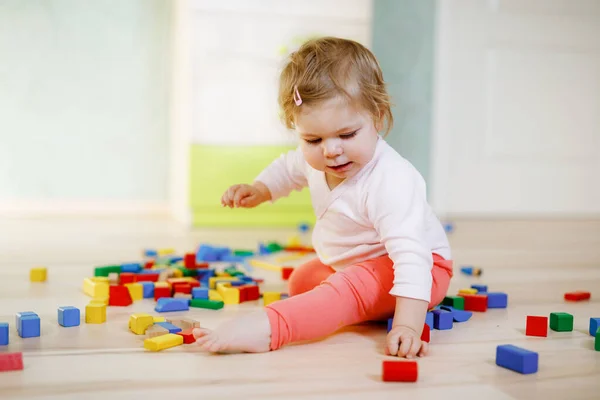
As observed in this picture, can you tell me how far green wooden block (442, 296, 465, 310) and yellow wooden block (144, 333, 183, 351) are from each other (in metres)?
0.56

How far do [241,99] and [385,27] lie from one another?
102 cm

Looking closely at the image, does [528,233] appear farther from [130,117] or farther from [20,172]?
[20,172]

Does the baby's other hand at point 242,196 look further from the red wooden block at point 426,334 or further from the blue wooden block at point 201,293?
the red wooden block at point 426,334

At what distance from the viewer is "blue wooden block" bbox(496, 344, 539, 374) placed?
0.94 metres

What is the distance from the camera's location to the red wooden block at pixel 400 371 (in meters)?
0.90

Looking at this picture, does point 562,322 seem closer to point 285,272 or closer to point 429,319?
point 429,319

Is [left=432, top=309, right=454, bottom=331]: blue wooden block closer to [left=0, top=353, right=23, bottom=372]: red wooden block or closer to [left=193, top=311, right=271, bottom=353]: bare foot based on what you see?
[left=193, top=311, right=271, bottom=353]: bare foot

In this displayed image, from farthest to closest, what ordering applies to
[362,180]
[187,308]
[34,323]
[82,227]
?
[82,227] → [187,308] → [362,180] → [34,323]

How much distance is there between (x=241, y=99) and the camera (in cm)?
259

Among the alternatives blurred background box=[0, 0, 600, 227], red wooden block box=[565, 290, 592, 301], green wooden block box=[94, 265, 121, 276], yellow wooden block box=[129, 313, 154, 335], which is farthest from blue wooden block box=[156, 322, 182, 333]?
blurred background box=[0, 0, 600, 227]

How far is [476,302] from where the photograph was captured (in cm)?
136

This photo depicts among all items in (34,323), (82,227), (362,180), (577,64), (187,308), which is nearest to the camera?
(34,323)

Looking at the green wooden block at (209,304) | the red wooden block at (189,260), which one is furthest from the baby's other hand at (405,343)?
the red wooden block at (189,260)

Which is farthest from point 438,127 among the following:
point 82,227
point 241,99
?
point 82,227
